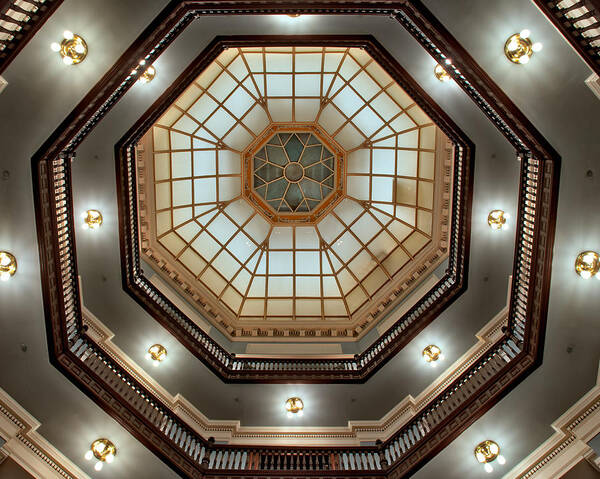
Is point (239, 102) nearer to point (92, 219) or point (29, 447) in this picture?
point (92, 219)

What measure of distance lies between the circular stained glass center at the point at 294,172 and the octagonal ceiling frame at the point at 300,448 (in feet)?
33.6

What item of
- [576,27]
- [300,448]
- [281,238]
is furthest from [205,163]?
[576,27]

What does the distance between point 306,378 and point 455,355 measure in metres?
5.96

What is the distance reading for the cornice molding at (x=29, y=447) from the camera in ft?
39.4

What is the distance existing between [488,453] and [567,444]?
2052mm

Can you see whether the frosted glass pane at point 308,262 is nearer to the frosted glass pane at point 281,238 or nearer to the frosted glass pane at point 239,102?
the frosted glass pane at point 281,238

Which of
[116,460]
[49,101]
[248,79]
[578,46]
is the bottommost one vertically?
[116,460]

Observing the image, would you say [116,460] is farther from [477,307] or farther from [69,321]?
[477,307]

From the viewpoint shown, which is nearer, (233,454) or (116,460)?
(116,460)

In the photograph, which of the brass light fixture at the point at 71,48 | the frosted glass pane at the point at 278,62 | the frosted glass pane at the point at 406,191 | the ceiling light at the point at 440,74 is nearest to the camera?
the brass light fixture at the point at 71,48

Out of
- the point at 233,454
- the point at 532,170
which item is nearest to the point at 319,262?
the point at 233,454

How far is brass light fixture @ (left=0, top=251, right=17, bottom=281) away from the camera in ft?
39.8

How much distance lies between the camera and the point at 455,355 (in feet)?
58.4

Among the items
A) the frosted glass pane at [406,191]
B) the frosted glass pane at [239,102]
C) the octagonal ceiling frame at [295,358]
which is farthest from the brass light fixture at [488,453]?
the frosted glass pane at [239,102]
